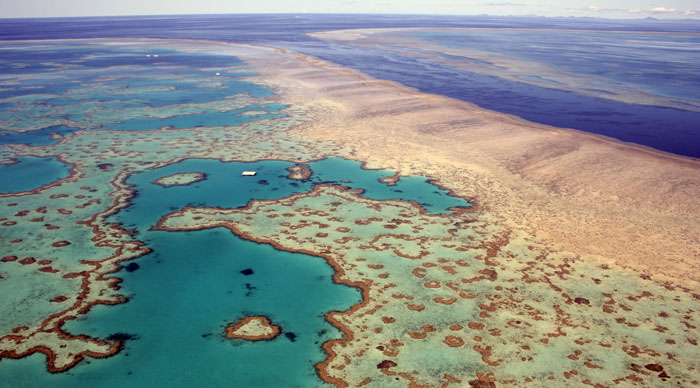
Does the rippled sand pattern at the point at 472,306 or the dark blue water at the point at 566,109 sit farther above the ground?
the dark blue water at the point at 566,109

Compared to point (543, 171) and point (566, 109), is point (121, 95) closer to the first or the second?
point (543, 171)

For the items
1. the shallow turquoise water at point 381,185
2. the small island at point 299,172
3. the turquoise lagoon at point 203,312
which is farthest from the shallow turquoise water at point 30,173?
the shallow turquoise water at point 381,185

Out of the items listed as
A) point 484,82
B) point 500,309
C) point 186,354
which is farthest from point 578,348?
point 484,82

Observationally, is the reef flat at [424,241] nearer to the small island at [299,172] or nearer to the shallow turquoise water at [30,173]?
the small island at [299,172]

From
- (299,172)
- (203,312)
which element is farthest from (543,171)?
(203,312)

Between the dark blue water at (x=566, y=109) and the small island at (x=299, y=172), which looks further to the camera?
the dark blue water at (x=566, y=109)

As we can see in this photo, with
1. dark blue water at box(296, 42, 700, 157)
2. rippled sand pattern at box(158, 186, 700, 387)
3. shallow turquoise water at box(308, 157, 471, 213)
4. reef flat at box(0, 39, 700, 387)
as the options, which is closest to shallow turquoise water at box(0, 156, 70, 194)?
reef flat at box(0, 39, 700, 387)

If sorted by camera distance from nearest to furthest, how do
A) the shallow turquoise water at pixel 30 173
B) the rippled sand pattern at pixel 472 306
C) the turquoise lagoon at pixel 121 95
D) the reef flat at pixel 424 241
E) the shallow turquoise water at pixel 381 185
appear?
1. the rippled sand pattern at pixel 472 306
2. the reef flat at pixel 424 241
3. the shallow turquoise water at pixel 381 185
4. the shallow turquoise water at pixel 30 173
5. the turquoise lagoon at pixel 121 95
